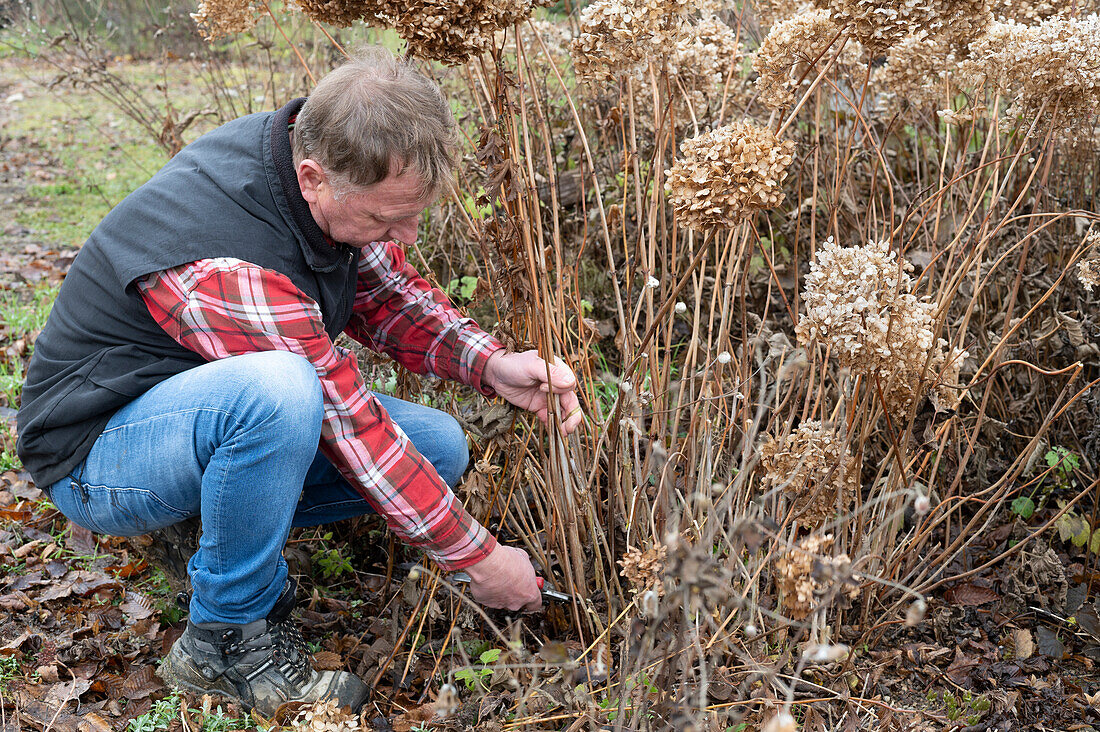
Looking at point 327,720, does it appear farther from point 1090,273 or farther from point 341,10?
point 1090,273

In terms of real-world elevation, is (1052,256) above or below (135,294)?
below

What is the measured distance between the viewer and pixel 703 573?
1225 mm

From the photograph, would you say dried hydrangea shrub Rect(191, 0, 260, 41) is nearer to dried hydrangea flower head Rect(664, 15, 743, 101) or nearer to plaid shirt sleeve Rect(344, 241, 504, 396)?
plaid shirt sleeve Rect(344, 241, 504, 396)

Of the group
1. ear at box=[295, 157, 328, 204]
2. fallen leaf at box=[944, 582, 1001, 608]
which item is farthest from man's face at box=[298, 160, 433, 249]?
fallen leaf at box=[944, 582, 1001, 608]

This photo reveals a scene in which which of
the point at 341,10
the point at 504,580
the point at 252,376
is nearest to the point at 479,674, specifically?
the point at 504,580

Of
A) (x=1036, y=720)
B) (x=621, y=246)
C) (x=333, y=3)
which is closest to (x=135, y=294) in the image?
(x=333, y=3)

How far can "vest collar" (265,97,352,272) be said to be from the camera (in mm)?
1852

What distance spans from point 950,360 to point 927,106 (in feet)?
4.99

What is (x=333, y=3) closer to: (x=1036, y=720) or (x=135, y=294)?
(x=135, y=294)

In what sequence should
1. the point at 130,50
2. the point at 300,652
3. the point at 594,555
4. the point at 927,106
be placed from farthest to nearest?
1. the point at 130,50
2. the point at 927,106
3. the point at 594,555
4. the point at 300,652

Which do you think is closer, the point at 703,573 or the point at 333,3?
the point at 703,573

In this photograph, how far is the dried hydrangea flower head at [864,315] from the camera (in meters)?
1.58

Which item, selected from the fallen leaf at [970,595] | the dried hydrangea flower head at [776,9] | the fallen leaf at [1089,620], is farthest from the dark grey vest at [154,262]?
the fallen leaf at [1089,620]

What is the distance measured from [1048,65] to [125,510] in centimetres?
211
